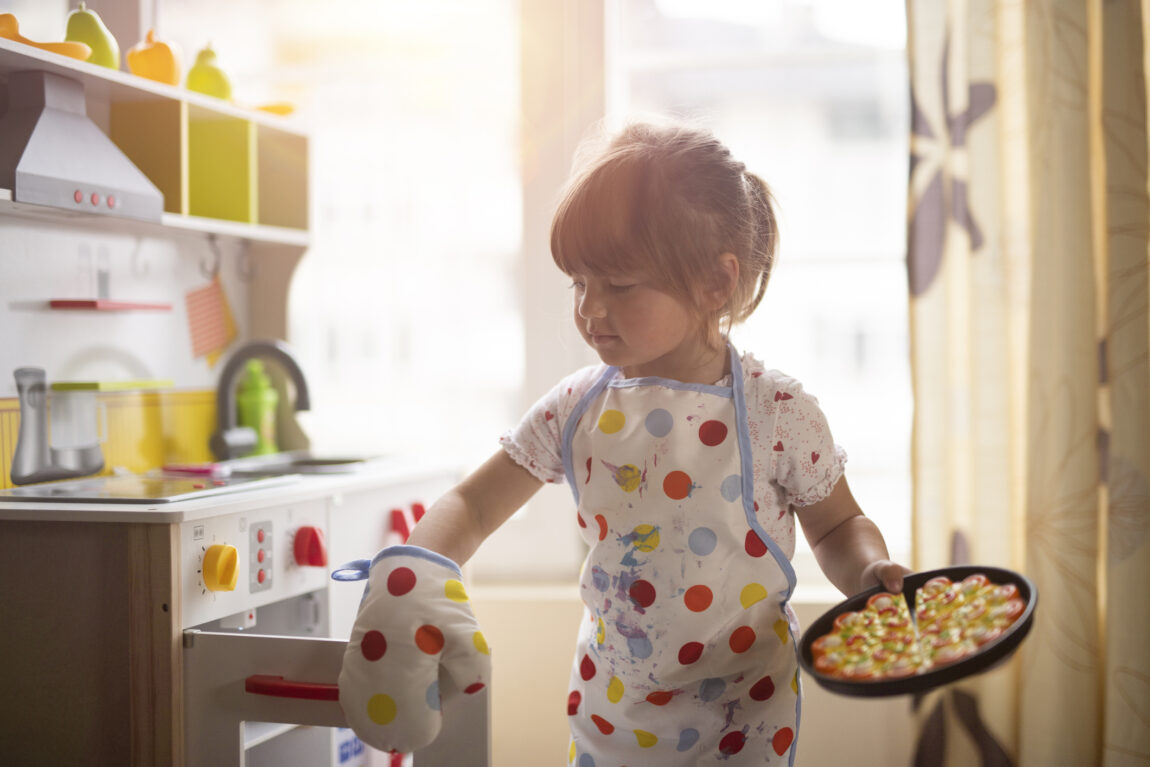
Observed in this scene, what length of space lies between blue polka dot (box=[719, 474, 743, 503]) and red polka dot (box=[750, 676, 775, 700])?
19cm

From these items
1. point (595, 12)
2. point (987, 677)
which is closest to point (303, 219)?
point (595, 12)

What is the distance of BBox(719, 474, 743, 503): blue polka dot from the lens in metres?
0.97

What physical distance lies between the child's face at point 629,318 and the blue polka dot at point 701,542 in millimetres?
178

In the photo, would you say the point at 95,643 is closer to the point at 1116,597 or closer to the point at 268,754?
the point at 268,754

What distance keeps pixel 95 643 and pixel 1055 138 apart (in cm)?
165

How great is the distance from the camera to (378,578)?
87 centimetres

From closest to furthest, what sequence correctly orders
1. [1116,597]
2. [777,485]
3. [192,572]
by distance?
[777,485] → [192,572] → [1116,597]

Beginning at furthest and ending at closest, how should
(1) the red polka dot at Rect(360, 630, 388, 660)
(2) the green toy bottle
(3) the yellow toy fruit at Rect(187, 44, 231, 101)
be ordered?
(2) the green toy bottle → (3) the yellow toy fruit at Rect(187, 44, 231, 101) → (1) the red polka dot at Rect(360, 630, 388, 660)

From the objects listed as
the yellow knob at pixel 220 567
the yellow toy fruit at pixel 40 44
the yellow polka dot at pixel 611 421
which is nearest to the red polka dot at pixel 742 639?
the yellow polka dot at pixel 611 421

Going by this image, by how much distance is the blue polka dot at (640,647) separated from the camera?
0.98m

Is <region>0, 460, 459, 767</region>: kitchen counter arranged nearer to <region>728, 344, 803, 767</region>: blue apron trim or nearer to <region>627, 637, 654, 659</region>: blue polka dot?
<region>627, 637, 654, 659</region>: blue polka dot

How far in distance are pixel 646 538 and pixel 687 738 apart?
0.20 m

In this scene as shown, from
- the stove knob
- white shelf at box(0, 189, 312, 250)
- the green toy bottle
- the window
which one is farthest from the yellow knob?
the window

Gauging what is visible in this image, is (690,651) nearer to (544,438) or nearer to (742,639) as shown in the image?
(742,639)
